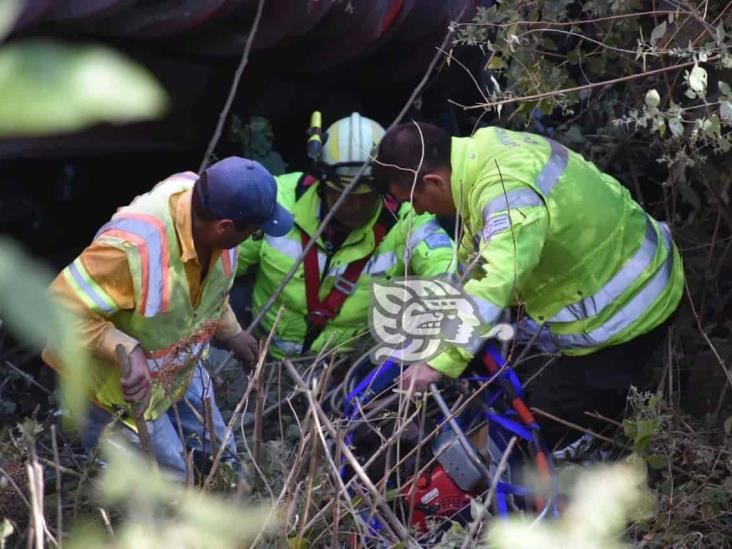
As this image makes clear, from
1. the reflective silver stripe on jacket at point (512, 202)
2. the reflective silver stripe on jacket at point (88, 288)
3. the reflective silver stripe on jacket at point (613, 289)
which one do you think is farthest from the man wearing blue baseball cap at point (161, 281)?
the reflective silver stripe on jacket at point (613, 289)

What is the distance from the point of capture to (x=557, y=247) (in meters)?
3.43

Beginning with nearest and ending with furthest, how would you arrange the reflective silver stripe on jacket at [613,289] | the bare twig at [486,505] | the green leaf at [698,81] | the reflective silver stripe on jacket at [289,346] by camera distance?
the bare twig at [486,505]
the green leaf at [698,81]
the reflective silver stripe on jacket at [613,289]
the reflective silver stripe on jacket at [289,346]

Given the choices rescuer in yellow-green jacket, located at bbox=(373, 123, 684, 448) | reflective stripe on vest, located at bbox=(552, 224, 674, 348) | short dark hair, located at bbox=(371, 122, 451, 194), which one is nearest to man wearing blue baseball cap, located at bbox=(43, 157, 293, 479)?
short dark hair, located at bbox=(371, 122, 451, 194)

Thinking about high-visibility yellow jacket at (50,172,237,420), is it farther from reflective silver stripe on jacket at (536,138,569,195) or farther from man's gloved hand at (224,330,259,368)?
reflective silver stripe on jacket at (536,138,569,195)

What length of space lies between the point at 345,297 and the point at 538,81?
1.12 meters

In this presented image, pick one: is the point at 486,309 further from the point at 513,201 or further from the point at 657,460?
the point at 657,460

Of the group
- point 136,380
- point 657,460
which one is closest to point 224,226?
point 136,380

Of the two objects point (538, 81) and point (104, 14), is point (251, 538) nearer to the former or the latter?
point (104, 14)

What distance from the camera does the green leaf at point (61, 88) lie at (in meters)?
0.51

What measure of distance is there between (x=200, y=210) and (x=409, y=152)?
0.71 meters

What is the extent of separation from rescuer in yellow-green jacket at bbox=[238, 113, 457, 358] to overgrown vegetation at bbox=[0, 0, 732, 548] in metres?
0.25

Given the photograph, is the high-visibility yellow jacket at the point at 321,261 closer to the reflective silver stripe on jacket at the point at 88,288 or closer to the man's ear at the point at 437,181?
the man's ear at the point at 437,181

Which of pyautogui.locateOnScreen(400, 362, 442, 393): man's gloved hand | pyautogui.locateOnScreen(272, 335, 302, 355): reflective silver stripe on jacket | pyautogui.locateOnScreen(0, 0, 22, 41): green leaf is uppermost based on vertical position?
pyautogui.locateOnScreen(0, 0, 22, 41): green leaf

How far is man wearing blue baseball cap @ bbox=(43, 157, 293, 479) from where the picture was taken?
301 centimetres
